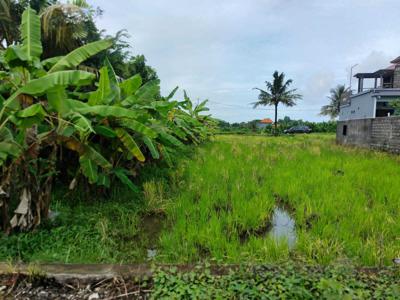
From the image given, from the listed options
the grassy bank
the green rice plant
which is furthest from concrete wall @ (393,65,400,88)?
the green rice plant

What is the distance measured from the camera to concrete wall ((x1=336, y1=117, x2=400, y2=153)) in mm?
7253

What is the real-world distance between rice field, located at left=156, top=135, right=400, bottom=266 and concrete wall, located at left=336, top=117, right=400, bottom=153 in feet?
10.3

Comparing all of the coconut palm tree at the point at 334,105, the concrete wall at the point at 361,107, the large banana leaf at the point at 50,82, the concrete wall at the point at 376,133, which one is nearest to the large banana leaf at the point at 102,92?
the large banana leaf at the point at 50,82

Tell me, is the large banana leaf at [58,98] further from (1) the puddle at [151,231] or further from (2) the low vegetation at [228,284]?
(1) the puddle at [151,231]

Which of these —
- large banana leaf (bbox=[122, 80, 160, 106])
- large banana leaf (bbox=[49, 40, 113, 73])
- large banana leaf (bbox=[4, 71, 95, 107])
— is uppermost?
large banana leaf (bbox=[49, 40, 113, 73])

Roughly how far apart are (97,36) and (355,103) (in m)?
17.4

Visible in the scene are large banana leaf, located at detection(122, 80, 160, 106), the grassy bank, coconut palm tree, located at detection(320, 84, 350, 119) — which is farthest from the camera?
coconut palm tree, located at detection(320, 84, 350, 119)

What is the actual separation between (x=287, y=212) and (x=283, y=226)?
1.36 feet

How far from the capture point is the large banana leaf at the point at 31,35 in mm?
2211

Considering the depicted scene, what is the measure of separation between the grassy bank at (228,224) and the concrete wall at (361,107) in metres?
13.1

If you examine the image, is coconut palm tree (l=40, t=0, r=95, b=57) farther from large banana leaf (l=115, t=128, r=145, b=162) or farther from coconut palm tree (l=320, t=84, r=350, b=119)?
coconut palm tree (l=320, t=84, r=350, b=119)

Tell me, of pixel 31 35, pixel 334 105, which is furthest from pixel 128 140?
pixel 334 105

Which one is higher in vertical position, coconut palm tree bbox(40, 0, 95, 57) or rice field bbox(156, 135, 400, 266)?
coconut palm tree bbox(40, 0, 95, 57)

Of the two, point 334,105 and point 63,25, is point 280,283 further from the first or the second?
point 334,105
